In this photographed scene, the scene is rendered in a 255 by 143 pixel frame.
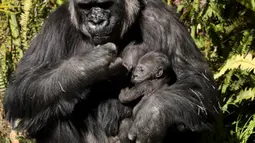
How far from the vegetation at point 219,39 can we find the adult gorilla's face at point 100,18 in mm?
1426

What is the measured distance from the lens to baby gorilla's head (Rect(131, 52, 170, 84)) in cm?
546

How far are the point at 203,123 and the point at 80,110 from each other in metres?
1.10

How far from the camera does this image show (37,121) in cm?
556

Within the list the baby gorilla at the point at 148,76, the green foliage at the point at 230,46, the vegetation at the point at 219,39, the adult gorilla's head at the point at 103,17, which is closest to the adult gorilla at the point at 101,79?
the adult gorilla's head at the point at 103,17

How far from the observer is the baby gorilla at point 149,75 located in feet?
18.0

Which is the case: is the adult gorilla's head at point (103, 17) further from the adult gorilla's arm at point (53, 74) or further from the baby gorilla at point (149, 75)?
the baby gorilla at point (149, 75)

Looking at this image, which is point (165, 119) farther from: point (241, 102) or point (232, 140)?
point (241, 102)

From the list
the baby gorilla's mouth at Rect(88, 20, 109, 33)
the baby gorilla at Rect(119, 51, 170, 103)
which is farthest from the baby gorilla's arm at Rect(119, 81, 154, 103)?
the baby gorilla's mouth at Rect(88, 20, 109, 33)

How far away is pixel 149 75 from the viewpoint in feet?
18.0

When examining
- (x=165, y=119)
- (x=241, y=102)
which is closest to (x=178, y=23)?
(x=165, y=119)

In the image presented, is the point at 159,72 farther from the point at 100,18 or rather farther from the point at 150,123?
the point at 100,18

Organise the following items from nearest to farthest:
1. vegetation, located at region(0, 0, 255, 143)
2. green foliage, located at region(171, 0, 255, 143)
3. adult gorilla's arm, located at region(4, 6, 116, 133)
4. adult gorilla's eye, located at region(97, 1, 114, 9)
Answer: adult gorilla's arm, located at region(4, 6, 116, 133), adult gorilla's eye, located at region(97, 1, 114, 9), green foliage, located at region(171, 0, 255, 143), vegetation, located at region(0, 0, 255, 143)

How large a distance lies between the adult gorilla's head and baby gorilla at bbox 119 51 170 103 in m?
0.34

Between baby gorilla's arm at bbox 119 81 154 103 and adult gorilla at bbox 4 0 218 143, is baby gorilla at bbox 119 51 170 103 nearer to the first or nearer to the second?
baby gorilla's arm at bbox 119 81 154 103
